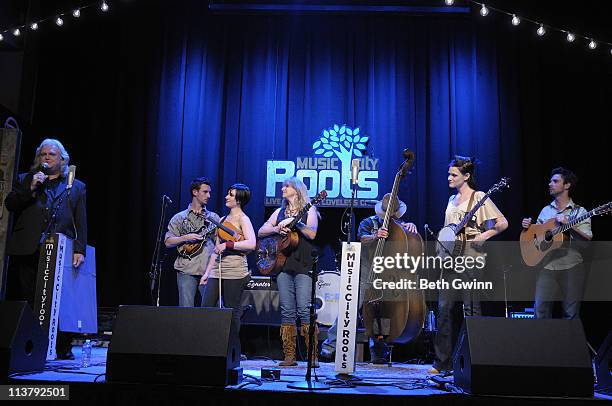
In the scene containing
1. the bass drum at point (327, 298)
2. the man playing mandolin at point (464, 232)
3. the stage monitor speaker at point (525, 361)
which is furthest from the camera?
the bass drum at point (327, 298)

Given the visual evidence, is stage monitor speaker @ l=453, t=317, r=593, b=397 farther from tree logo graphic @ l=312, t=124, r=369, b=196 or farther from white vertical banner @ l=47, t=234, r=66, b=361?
tree logo graphic @ l=312, t=124, r=369, b=196

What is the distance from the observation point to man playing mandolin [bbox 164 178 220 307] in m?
6.53

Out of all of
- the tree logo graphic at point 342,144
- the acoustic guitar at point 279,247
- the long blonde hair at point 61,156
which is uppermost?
the tree logo graphic at point 342,144

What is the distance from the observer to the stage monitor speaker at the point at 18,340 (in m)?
3.64

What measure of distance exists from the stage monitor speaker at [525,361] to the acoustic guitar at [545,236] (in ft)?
9.09

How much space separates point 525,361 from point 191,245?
13.4ft

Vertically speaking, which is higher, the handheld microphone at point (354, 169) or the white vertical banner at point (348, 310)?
the handheld microphone at point (354, 169)

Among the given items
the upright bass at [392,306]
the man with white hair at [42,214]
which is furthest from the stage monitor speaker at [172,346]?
the upright bass at [392,306]

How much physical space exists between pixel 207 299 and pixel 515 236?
179 inches

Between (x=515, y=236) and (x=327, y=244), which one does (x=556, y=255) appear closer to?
(x=515, y=236)

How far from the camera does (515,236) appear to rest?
8078mm

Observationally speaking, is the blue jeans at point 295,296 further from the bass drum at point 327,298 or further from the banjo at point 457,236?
the bass drum at point 327,298

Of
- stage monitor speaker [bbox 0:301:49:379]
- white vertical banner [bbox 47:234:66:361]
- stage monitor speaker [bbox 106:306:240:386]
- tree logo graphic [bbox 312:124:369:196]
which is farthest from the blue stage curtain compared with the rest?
stage monitor speaker [bbox 106:306:240:386]

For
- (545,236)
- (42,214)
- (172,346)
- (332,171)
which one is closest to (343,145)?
(332,171)
